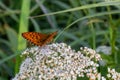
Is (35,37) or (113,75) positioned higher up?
(35,37)

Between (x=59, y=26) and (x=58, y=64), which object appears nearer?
(x=58, y=64)

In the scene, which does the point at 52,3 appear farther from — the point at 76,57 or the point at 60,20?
the point at 76,57

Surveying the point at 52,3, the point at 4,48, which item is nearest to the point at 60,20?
the point at 52,3

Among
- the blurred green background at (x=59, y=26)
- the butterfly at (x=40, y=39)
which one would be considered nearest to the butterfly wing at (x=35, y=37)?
the butterfly at (x=40, y=39)

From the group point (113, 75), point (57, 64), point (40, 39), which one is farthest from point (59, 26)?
point (113, 75)

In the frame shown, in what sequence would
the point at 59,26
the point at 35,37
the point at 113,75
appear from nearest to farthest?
the point at 113,75 < the point at 35,37 < the point at 59,26

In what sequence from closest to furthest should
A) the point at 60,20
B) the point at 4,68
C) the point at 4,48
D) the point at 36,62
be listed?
the point at 36,62
the point at 4,68
the point at 4,48
the point at 60,20

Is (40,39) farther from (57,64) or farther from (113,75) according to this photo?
(113,75)

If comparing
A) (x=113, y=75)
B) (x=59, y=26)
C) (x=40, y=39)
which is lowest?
(x=113, y=75)

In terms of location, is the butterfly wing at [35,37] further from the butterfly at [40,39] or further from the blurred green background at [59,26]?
the blurred green background at [59,26]
